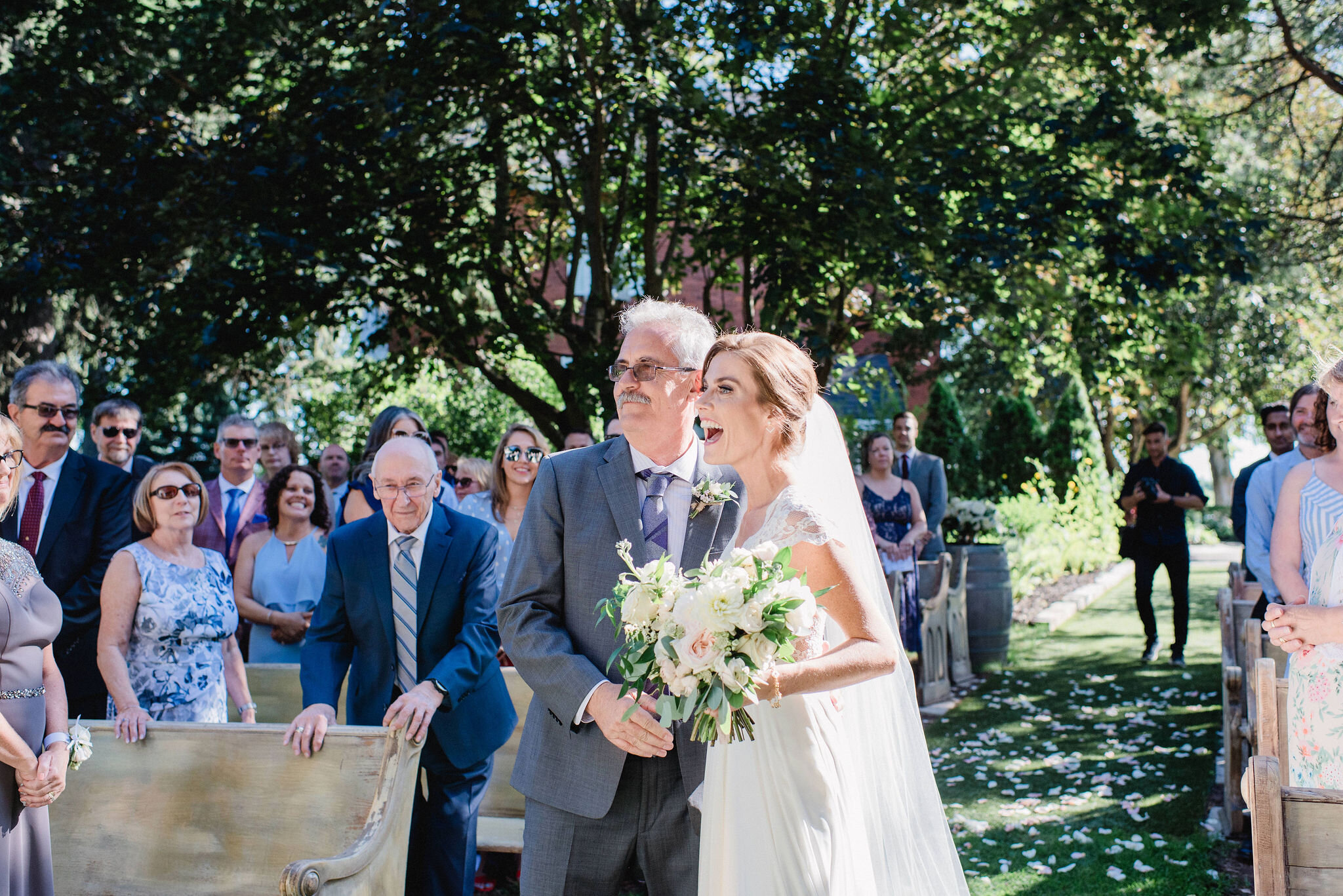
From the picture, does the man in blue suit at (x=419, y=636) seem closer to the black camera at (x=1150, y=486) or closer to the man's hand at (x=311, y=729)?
the man's hand at (x=311, y=729)

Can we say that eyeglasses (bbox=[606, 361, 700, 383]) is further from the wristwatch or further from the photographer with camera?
the photographer with camera

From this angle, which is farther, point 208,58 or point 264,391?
point 264,391

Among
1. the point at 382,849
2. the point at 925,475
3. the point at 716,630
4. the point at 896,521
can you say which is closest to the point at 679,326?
the point at 716,630

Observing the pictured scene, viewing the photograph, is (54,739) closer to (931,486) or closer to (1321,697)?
(1321,697)

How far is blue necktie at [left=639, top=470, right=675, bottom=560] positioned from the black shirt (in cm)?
800

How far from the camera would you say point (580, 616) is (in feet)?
9.74

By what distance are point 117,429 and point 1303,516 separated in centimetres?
551

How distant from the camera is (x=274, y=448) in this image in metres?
7.49

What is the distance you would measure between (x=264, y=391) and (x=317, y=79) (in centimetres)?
1173

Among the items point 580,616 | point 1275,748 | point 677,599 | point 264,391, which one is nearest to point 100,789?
point 580,616

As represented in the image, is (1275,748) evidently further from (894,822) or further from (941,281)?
(941,281)

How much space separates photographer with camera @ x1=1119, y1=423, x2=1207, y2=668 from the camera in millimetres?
9805

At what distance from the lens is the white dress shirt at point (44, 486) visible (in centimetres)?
470

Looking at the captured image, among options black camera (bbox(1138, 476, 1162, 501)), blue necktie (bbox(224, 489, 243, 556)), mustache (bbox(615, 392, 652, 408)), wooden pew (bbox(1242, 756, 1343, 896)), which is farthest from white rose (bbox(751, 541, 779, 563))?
black camera (bbox(1138, 476, 1162, 501))
